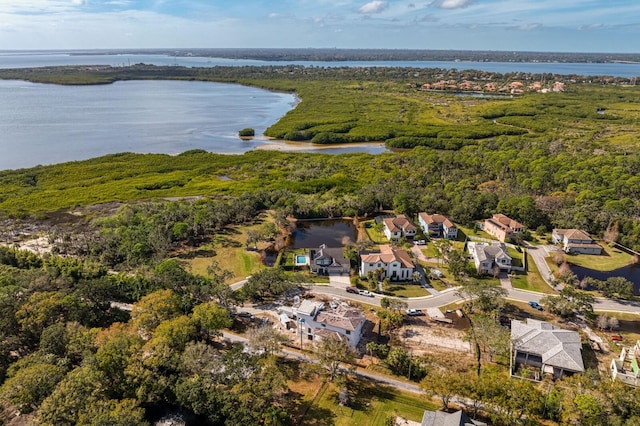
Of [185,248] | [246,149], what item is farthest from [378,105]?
[185,248]

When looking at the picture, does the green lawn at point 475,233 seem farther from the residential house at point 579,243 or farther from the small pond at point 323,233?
the small pond at point 323,233

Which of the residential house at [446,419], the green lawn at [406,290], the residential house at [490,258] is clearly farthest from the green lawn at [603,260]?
the residential house at [446,419]

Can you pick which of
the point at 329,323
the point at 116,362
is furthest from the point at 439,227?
the point at 116,362

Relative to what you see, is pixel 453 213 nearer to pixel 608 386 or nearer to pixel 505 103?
pixel 608 386

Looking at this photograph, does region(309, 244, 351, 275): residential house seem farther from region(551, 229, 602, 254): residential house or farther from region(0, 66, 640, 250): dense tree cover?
region(551, 229, 602, 254): residential house

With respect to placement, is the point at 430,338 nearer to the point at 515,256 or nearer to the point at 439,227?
the point at 515,256

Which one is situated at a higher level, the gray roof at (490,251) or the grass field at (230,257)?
the gray roof at (490,251)
